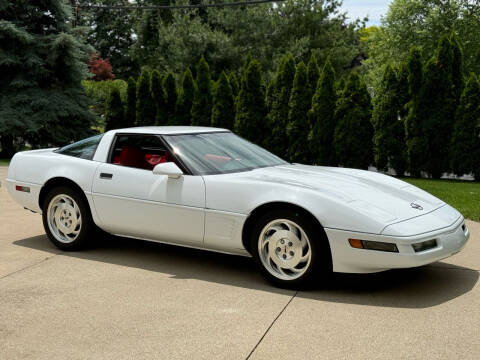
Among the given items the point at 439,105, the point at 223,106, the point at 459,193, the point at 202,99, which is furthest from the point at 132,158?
the point at 202,99

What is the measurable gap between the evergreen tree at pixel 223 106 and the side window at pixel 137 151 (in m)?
10.5

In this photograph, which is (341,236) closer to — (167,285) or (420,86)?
(167,285)

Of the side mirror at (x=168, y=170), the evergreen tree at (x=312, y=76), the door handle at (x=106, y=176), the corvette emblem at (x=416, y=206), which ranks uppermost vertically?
the evergreen tree at (x=312, y=76)

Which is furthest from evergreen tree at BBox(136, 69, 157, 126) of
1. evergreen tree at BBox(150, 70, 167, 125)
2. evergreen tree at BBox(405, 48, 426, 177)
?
evergreen tree at BBox(405, 48, 426, 177)

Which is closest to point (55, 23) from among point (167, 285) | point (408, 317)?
point (167, 285)

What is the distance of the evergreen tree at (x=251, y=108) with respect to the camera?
53.0 ft

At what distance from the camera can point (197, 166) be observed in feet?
18.2

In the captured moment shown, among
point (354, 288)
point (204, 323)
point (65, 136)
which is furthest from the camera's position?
point (65, 136)

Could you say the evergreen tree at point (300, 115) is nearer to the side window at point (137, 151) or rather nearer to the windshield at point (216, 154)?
the windshield at point (216, 154)

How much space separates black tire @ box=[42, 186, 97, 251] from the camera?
6137mm

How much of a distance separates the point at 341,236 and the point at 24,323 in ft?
7.89

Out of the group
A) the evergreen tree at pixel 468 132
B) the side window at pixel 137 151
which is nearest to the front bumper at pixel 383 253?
the side window at pixel 137 151

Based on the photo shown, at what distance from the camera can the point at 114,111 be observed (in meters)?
19.5

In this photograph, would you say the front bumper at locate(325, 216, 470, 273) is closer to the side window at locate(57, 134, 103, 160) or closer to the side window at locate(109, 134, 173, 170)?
the side window at locate(109, 134, 173, 170)
